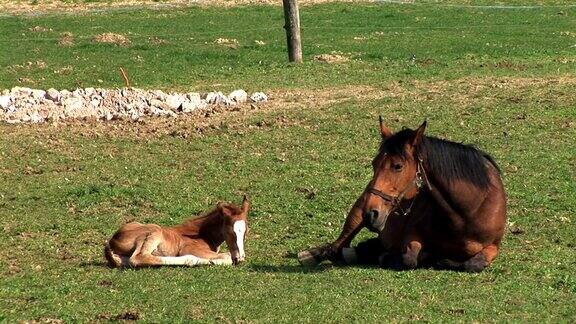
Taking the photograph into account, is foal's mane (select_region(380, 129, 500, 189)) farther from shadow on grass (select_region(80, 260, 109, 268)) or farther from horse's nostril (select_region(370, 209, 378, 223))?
shadow on grass (select_region(80, 260, 109, 268))

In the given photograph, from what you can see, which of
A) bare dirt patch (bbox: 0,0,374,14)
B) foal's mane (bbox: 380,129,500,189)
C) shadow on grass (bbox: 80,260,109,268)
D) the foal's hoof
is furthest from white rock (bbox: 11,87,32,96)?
bare dirt patch (bbox: 0,0,374,14)

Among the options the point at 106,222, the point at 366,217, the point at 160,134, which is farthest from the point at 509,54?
the point at 366,217

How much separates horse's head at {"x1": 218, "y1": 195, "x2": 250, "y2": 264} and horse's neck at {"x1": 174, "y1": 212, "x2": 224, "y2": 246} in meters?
0.15

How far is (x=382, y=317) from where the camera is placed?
987 cm

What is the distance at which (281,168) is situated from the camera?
17688mm

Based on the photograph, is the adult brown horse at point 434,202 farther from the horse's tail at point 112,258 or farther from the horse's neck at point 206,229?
the horse's tail at point 112,258

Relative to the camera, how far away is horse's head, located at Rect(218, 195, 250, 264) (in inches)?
488

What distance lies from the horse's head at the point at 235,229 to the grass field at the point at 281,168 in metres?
0.30

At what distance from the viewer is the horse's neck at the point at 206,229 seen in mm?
12789

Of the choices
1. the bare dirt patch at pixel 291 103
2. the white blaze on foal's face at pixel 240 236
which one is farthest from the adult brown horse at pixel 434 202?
the bare dirt patch at pixel 291 103

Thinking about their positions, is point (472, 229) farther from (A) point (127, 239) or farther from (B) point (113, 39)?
(B) point (113, 39)

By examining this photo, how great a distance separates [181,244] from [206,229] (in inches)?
15.4

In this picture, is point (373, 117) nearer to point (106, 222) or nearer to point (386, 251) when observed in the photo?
point (106, 222)

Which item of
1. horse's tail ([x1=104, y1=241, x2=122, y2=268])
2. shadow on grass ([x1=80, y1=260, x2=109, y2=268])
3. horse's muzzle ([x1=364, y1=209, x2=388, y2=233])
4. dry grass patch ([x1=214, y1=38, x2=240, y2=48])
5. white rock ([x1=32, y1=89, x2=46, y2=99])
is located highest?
horse's muzzle ([x1=364, y1=209, x2=388, y2=233])
